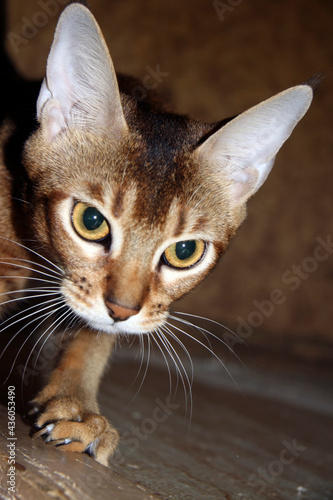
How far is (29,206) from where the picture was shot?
1327mm

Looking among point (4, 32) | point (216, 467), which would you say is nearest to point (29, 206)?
point (216, 467)

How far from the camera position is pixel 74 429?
119 centimetres

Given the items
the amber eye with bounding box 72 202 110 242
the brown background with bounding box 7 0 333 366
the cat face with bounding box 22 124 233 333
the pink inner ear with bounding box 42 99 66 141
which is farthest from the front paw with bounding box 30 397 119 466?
the brown background with bounding box 7 0 333 366

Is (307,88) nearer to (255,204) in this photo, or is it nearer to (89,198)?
(89,198)

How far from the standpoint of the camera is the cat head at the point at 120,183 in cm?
119

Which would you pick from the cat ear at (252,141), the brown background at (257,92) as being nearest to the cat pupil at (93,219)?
the cat ear at (252,141)

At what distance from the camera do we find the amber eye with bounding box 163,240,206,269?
1285 millimetres

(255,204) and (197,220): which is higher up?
(197,220)

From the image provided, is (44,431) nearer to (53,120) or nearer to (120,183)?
(120,183)

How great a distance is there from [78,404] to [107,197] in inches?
18.6

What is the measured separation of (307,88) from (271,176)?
169 centimetres

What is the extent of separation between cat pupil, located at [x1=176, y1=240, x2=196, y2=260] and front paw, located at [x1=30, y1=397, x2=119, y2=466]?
41 centimetres

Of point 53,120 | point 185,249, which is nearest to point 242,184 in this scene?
point 185,249

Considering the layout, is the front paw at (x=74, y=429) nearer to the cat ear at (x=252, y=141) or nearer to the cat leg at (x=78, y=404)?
the cat leg at (x=78, y=404)
